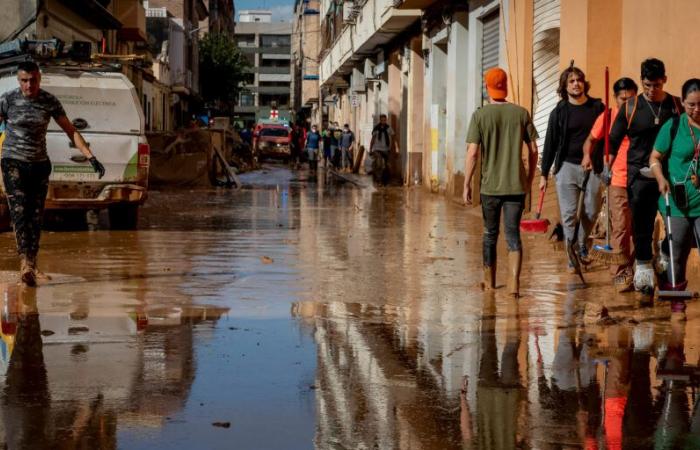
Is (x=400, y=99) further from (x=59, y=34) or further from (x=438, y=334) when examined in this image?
(x=438, y=334)

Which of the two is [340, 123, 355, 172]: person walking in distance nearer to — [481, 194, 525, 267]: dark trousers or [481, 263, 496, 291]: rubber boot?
[481, 263, 496, 291]: rubber boot

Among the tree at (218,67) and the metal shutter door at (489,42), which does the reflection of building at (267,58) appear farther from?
the metal shutter door at (489,42)

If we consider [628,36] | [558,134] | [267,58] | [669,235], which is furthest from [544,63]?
[267,58]

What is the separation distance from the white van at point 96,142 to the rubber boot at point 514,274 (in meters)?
7.57

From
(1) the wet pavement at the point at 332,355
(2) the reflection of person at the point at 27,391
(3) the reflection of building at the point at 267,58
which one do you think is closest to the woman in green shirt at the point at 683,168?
(1) the wet pavement at the point at 332,355

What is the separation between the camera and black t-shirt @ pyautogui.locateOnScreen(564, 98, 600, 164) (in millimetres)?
11062

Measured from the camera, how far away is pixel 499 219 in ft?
33.0

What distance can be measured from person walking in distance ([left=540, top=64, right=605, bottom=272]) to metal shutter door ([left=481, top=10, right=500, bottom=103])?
10.8m

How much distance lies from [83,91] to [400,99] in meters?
22.5

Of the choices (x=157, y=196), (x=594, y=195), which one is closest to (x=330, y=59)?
(x=157, y=196)

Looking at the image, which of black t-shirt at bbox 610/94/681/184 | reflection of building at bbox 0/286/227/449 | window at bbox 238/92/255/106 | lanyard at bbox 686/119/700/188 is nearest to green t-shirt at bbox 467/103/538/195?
black t-shirt at bbox 610/94/681/184

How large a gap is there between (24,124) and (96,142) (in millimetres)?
5570

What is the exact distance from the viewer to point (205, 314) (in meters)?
8.82

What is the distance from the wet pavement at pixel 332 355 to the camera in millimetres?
5363
